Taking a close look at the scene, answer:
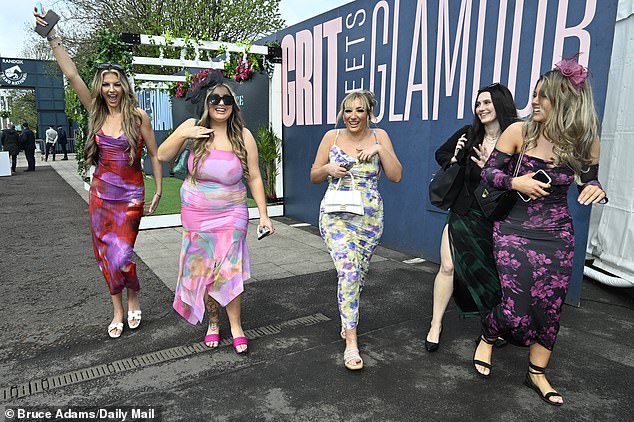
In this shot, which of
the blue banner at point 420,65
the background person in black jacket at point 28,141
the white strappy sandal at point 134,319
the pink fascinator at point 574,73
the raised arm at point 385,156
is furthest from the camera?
the background person in black jacket at point 28,141

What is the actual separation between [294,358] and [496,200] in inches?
66.7

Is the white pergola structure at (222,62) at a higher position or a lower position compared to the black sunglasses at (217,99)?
higher

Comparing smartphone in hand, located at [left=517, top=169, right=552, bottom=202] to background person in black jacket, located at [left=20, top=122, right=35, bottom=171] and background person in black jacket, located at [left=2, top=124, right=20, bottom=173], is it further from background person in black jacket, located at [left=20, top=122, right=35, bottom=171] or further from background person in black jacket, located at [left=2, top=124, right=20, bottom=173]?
background person in black jacket, located at [left=2, top=124, right=20, bottom=173]

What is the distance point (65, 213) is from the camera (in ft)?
30.5

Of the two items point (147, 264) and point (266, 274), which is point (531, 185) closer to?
point (266, 274)

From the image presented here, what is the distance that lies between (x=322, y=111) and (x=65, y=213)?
5.66m

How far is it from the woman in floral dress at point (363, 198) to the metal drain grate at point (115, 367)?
800 millimetres

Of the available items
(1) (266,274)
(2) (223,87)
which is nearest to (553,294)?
(2) (223,87)

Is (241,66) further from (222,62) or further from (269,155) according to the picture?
(269,155)

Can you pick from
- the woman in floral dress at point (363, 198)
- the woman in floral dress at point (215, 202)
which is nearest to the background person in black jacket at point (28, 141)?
the woman in floral dress at point (215, 202)

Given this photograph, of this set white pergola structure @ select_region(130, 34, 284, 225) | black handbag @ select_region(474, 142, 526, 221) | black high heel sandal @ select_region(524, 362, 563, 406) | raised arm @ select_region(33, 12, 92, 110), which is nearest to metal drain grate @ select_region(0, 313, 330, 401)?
black high heel sandal @ select_region(524, 362, 563, 406)

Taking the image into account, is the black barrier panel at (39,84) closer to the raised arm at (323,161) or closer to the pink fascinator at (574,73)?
the raised arm at (323,161)

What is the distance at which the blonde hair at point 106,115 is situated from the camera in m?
3.38

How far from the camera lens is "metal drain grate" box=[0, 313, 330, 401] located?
2.81 m
